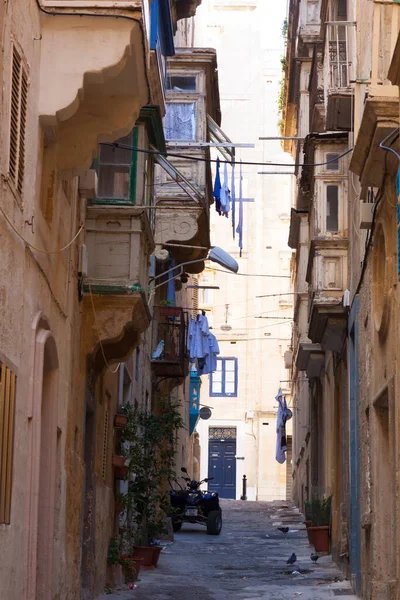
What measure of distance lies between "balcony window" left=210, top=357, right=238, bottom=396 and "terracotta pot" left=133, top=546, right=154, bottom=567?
123ft

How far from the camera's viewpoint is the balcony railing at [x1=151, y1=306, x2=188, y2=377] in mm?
25672

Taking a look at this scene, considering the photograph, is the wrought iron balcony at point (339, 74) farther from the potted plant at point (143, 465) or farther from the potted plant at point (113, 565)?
the potted plant at point (113, 565)

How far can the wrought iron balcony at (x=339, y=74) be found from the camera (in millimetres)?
17344

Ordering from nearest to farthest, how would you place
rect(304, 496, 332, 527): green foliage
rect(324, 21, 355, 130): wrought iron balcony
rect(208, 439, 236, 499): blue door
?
rect(324, 21, 355, 130): wrought iron balcony < rect(304, 496, 332, 527): green foliage < rect(208, 439, 236, 499): blue door

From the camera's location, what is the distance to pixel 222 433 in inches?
2208

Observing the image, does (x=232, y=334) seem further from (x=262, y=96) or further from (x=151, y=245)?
(x=151, y=245)

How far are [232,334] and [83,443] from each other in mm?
43067

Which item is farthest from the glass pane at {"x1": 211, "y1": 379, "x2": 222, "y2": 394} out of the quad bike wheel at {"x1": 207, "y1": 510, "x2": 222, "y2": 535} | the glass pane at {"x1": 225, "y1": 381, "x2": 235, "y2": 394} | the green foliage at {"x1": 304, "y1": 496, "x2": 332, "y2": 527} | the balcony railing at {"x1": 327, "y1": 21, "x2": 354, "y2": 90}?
the balcony railing at {"x1": 327, "y1": 21, "x2": 354, "y2": 90}

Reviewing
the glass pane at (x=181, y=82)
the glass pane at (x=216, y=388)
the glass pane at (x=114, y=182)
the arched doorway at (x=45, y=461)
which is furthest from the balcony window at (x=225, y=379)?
the arched doorway at (x=45, y=461)

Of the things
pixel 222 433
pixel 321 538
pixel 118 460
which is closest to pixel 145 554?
pixel 118 460

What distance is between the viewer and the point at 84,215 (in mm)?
14727

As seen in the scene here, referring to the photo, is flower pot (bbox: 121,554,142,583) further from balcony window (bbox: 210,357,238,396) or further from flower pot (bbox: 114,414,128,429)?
balcony window (bbox: 210,357,238,396)

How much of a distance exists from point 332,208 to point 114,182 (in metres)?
5.88

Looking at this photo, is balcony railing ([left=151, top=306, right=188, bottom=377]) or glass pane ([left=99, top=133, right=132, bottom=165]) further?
balcony railing ([left=151, top=306, right=188, bottom=377])
